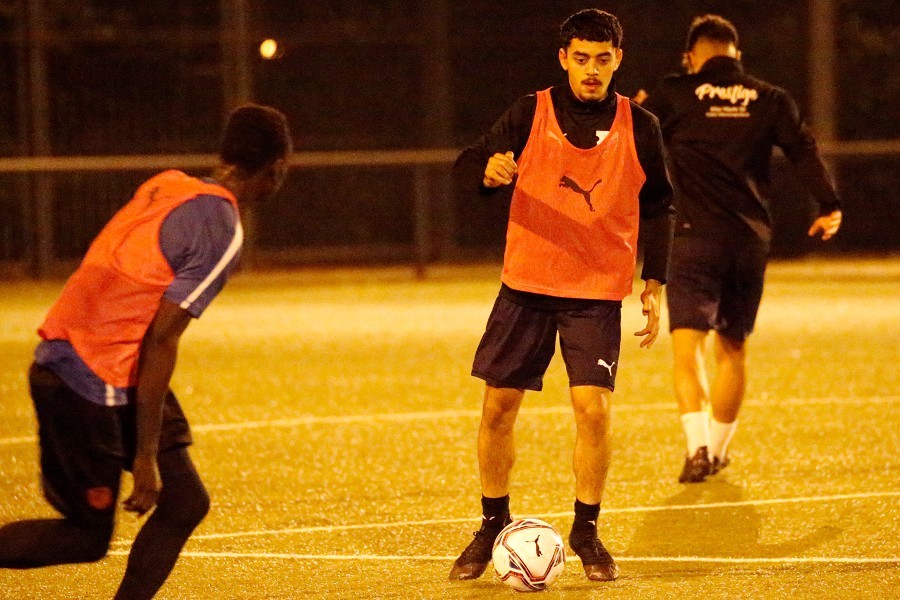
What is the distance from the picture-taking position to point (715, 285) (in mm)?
7871

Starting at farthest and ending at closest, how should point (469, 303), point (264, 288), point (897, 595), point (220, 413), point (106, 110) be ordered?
1. point (106, 110)
2. point (264, 288)
3. point (469, 303)
4. point (220, 413)
5. point (897, 595)

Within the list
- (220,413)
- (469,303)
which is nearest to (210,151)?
(469,303)

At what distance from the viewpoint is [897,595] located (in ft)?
18.2

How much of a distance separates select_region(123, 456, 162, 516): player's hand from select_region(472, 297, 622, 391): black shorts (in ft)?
5.71

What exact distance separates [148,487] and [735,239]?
4.12 meters

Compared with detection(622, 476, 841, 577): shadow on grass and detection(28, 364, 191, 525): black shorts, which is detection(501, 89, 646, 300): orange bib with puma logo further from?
detection(28, 364, 191, 525): black shorts

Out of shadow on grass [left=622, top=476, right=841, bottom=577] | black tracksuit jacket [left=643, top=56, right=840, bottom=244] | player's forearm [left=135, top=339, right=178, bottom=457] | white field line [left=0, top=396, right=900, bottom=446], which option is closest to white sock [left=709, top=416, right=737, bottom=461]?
shadow on grass [left=622, top=476, right=841, bottom=577]

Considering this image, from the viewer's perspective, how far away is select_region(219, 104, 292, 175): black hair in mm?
4797

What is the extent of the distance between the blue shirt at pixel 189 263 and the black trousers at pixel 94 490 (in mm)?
50

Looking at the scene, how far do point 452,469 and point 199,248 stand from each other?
3819 mm

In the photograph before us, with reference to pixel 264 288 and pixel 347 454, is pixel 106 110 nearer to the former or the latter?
pixel 264 288

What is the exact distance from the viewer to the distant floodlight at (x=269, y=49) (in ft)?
68.8

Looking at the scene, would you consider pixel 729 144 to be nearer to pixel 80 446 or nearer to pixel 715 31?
pixel 715 31

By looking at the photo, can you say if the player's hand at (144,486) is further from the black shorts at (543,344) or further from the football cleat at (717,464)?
the football cleat at (717,464)
